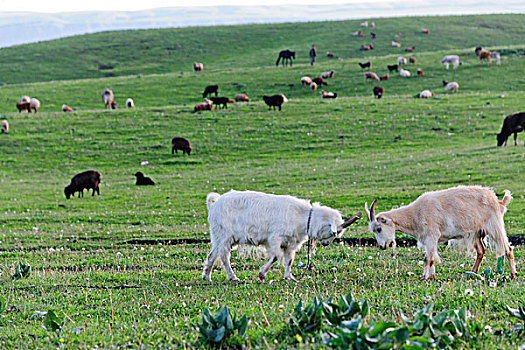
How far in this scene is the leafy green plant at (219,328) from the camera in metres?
6.49

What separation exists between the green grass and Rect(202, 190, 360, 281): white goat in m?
0.62

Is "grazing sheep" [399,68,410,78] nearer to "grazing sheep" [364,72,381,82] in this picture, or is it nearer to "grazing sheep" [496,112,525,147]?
"grazing sheep" [364,72,381,82]

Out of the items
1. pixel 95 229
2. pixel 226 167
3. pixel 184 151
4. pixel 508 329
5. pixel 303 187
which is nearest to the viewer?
pixel 508 329

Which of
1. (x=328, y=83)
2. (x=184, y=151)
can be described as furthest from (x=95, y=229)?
(x=328, y=83)

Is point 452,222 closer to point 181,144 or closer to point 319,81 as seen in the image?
point 181,144

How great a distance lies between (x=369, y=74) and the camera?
59.6 m

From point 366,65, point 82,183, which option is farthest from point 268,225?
point 366,65

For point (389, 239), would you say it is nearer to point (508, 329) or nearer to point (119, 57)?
point (508, 329)

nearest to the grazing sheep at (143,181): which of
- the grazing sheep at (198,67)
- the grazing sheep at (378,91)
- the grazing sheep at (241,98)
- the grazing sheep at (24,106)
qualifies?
the grazing sheep at (241,98)

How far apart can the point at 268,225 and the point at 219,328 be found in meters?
4.79

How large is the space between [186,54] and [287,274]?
8095 centimetres

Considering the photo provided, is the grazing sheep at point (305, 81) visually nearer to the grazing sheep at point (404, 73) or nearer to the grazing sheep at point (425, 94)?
the grazing sheep at point (404, 73)

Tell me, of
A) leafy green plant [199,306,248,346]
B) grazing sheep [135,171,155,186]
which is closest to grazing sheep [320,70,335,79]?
grazing sheep [135,171,155,186]

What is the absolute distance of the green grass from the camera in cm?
836
